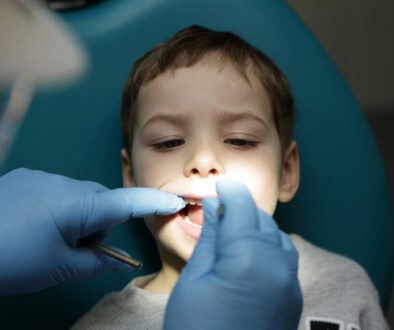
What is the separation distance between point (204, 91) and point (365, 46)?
1.11 meters

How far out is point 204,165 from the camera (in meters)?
0.97

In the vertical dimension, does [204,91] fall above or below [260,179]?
above

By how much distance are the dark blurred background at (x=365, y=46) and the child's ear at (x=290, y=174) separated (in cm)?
84

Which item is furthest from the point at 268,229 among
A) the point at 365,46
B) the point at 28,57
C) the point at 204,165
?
the point at 365,46

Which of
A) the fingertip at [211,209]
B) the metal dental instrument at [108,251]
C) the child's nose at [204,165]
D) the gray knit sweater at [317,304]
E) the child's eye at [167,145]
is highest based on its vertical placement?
the child's eye at [167,145]

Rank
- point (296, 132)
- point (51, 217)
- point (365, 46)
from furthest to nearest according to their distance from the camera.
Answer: point (365, 46) < point (296, 132) < point (51, 217)

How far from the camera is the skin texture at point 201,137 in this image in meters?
1.02

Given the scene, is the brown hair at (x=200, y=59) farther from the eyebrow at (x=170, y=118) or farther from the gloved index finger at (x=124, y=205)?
the gloved index finger at (x=124, y=205)

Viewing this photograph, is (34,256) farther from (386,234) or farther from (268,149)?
(386,234)

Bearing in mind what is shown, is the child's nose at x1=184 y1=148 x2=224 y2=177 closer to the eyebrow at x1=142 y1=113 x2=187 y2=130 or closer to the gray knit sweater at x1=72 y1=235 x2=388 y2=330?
the eyebrow at x1=142 y1=113 x2=187 y2=130

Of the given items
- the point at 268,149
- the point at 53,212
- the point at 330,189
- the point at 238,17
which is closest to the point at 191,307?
the point at 53,212

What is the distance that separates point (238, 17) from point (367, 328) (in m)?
0.72

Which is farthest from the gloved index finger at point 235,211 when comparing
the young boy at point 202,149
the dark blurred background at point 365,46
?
the dark blurred background at point 365,46

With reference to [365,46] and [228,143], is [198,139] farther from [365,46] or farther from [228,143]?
[365,46]
